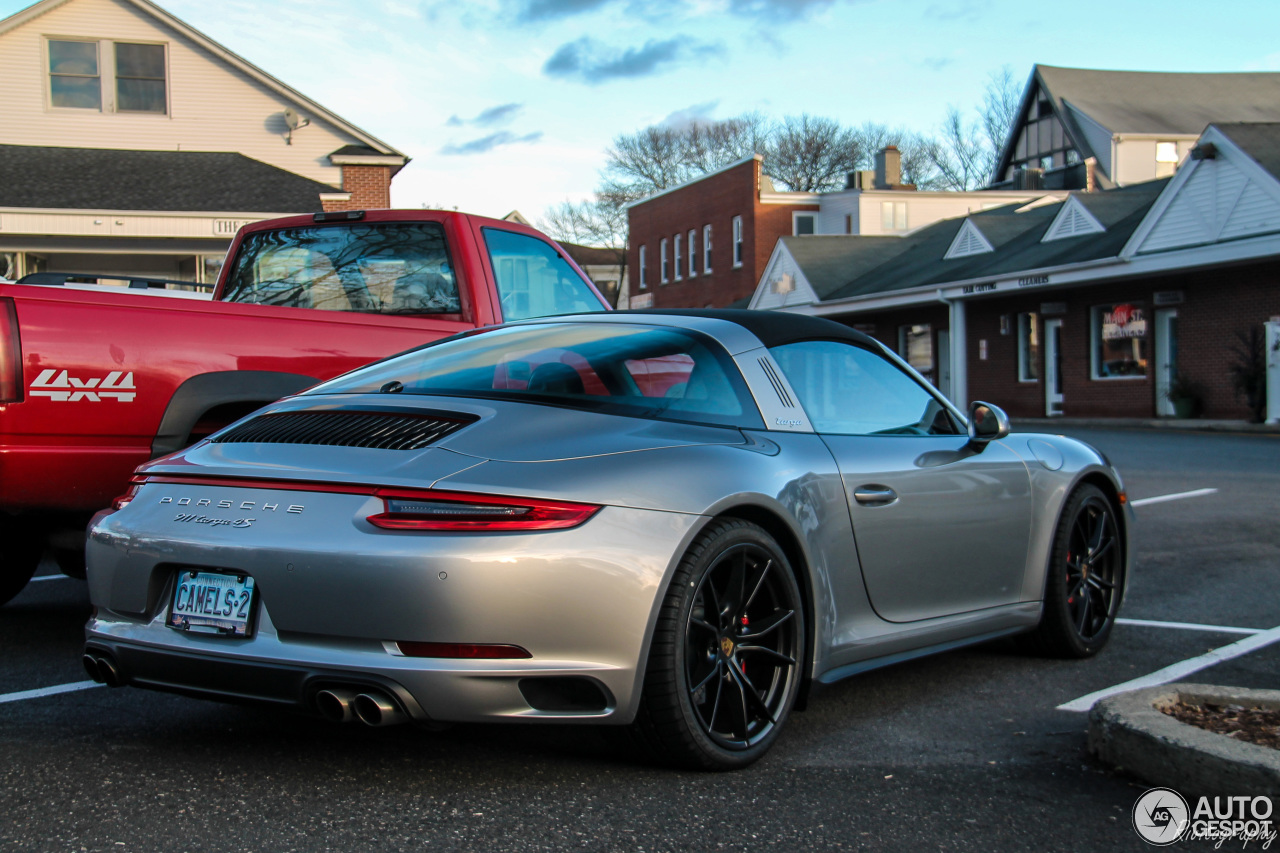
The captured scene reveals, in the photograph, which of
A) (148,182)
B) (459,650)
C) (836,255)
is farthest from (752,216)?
(459,650)

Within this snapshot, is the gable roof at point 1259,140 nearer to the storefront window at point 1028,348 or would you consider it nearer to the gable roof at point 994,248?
the gable roof at point 994,248

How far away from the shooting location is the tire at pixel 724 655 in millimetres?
3393

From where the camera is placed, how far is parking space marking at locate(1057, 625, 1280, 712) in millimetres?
4543

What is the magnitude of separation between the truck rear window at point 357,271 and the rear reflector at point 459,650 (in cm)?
349

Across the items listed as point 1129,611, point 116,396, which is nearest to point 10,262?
point 116,396

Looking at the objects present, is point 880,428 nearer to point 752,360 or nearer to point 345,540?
point 752,360

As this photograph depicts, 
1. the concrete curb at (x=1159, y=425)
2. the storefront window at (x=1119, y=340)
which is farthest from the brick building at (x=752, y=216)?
the concrete curb at (x=1159, y=425)

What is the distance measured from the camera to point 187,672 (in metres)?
3.34

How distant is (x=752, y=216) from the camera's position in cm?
4478

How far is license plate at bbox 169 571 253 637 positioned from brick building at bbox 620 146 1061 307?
42.0 m

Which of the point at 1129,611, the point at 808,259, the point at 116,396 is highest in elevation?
the point at 808,259

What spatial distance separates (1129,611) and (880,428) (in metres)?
2.67

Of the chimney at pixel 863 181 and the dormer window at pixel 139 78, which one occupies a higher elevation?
the chimney at pixel 863 181

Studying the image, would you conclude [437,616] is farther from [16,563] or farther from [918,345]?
[918,345]
